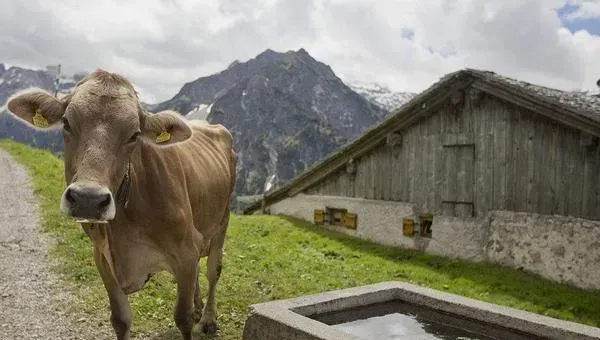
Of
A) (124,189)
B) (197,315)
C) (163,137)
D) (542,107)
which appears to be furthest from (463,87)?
(124,189)

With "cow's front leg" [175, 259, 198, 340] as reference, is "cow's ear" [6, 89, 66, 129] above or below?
above

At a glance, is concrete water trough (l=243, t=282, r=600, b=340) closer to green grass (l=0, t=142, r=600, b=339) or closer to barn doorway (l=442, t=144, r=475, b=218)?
green grass (l=0, t=142, r=600, b=339)

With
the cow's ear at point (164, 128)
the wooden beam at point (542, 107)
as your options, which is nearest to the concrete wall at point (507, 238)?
the wooden beam at point (542, 107)

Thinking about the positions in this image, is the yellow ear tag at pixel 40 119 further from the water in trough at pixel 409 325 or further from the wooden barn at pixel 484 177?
the wooden barn at pixel 484 177

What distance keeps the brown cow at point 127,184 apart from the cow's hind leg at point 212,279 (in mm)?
1078

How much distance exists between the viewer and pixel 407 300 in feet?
19.4

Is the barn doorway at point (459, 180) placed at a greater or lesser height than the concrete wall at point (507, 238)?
greater

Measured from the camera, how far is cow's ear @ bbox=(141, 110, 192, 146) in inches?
A: 160

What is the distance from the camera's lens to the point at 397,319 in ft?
17.8

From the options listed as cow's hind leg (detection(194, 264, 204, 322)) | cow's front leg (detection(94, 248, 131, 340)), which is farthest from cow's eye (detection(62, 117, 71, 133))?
cow's hind leg (detection(194, 264, 204, 322))

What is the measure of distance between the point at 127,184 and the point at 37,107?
89 centimetres

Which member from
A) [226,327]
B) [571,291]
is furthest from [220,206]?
[571,291]

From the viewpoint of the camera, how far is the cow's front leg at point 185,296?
470cm

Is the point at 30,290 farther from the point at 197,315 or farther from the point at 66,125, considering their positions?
the point at 66,125
